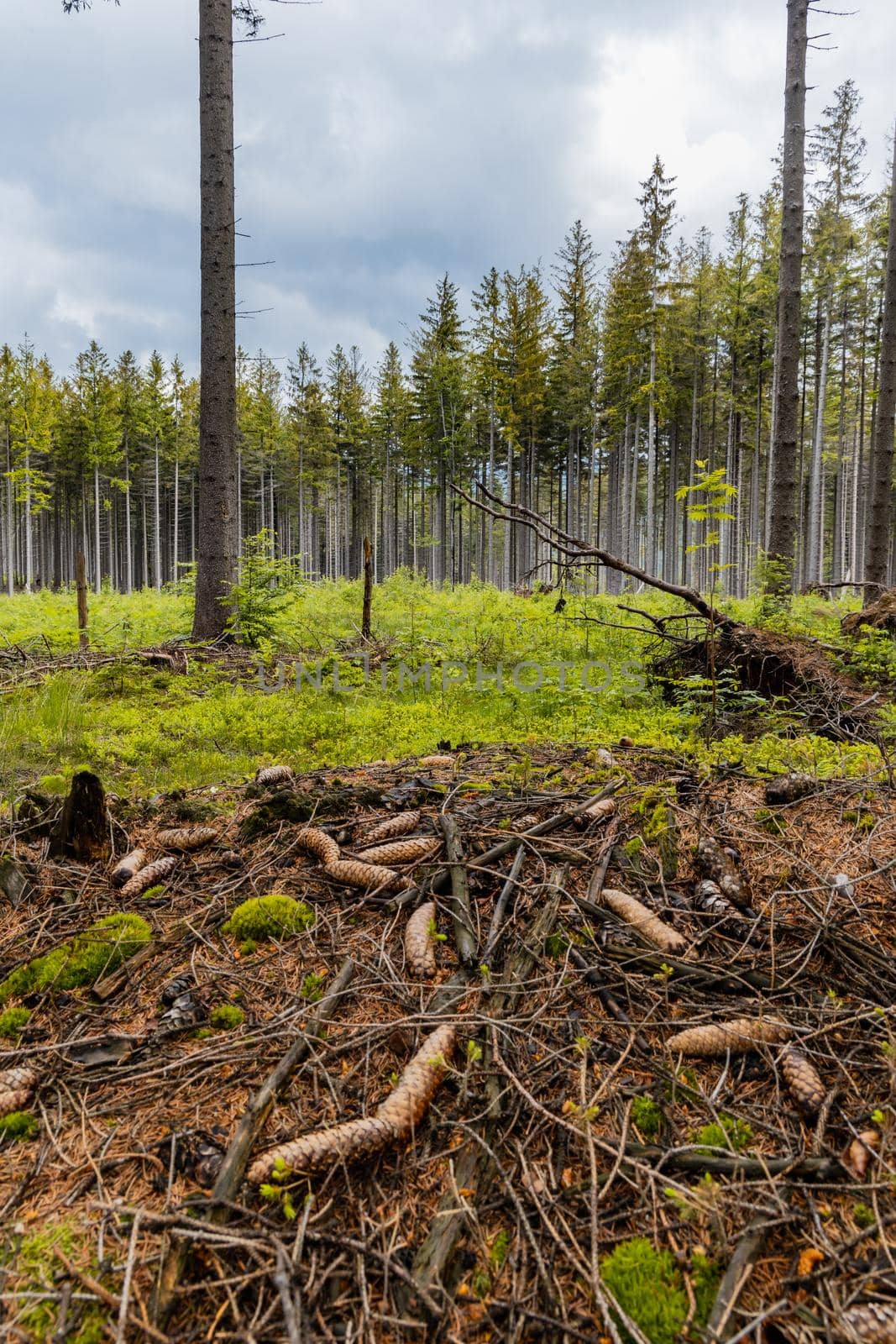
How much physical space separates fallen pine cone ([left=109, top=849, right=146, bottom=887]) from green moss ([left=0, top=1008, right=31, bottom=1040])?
660 mm

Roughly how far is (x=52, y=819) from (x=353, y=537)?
4915cm

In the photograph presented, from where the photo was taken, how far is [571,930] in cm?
209

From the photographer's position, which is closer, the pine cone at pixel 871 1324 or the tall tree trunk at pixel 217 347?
the pine cone at pixel 871 1324

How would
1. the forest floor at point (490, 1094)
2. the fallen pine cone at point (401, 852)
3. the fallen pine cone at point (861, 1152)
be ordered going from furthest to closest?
the fallen pine cone at point (401, 852), the fallen pine cone at point (861, 1152), the forest floor at point (490, 1094)

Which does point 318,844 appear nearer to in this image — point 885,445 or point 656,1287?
point 656,1287

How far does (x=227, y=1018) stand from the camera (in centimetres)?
181

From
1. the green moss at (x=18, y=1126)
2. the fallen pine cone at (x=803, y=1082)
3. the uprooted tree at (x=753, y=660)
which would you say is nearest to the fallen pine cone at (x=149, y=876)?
the green moss at (x=18, y=1126)

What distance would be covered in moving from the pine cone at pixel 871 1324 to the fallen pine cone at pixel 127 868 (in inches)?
98.9

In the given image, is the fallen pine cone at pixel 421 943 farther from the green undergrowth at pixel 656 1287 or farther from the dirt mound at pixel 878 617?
the dirt mound at pixel 878 617

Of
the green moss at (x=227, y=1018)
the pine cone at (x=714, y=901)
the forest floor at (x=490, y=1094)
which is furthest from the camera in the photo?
the pine cone at (x=714, y=901)

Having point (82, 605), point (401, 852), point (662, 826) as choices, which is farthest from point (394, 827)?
point (82, 605)

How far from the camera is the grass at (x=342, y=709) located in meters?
4.43

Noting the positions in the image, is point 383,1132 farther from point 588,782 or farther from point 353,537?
point 353,537

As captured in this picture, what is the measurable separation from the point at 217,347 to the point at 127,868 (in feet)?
26.3
